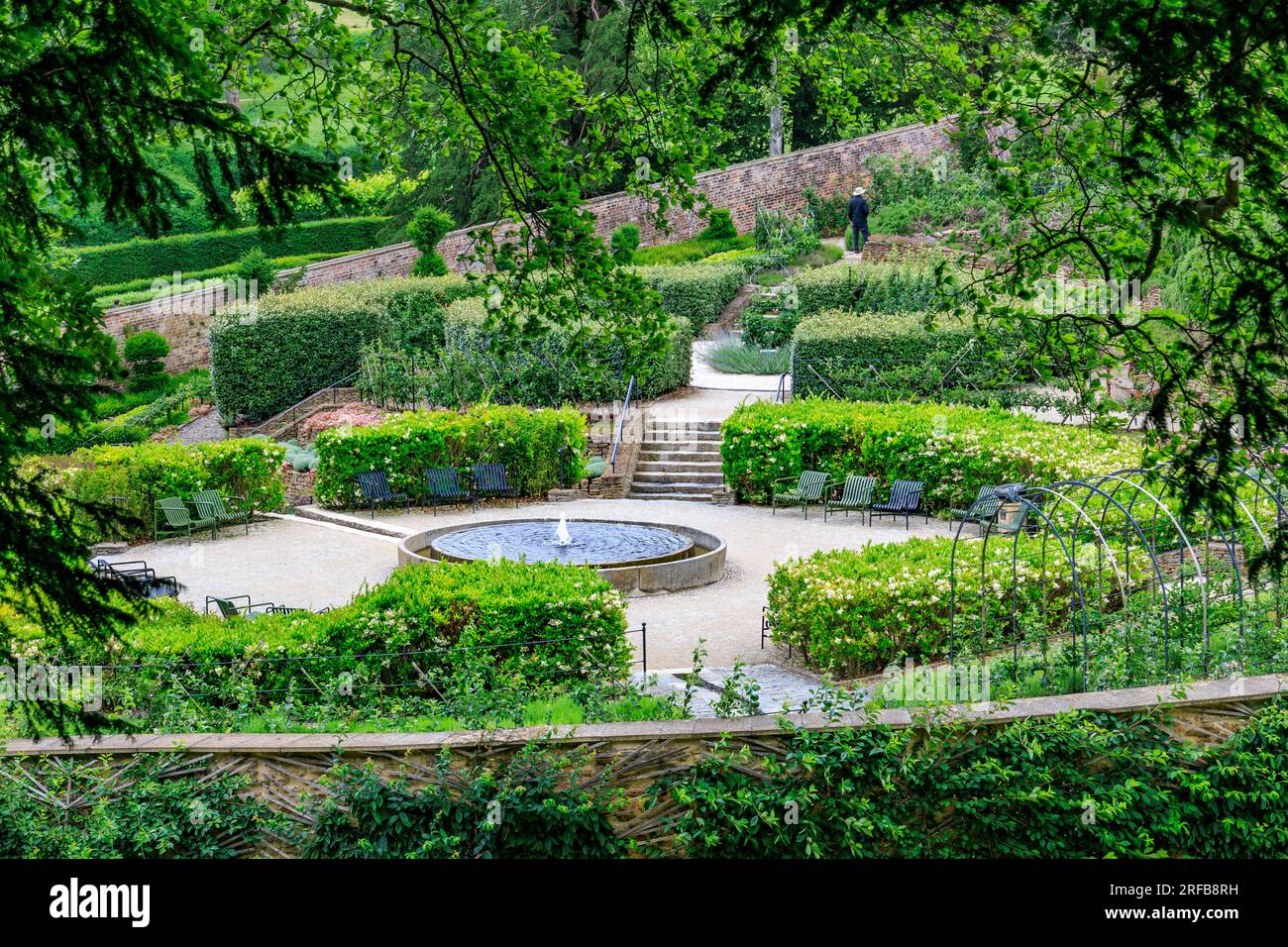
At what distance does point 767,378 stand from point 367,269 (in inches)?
515

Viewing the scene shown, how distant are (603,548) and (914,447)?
5.14 m

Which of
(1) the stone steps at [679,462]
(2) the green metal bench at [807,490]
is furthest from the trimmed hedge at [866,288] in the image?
(2) the green metal bench at [807,490]

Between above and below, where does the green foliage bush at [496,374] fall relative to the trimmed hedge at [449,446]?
above

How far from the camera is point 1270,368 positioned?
5441mm

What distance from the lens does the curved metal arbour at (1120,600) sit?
7.95 meters

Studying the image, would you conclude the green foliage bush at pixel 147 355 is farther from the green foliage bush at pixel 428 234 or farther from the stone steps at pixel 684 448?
the stone steps at pixel 684 448

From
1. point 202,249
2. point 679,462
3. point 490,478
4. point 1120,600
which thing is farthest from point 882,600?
point 202,249

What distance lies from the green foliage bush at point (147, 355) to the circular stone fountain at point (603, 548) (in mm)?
15648

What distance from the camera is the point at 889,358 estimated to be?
22281 mm

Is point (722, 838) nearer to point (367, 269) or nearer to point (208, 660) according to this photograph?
point (208, 660)

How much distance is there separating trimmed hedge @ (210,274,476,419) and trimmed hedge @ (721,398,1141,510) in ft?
30.1

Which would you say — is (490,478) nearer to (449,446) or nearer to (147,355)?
(449,446)

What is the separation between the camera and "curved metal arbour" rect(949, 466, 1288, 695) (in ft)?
26.1

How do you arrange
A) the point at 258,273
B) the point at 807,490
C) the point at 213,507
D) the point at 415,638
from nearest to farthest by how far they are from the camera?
the point at 415,638 < the point at 213,507 < the point at 807,490 < the point at 258,273
